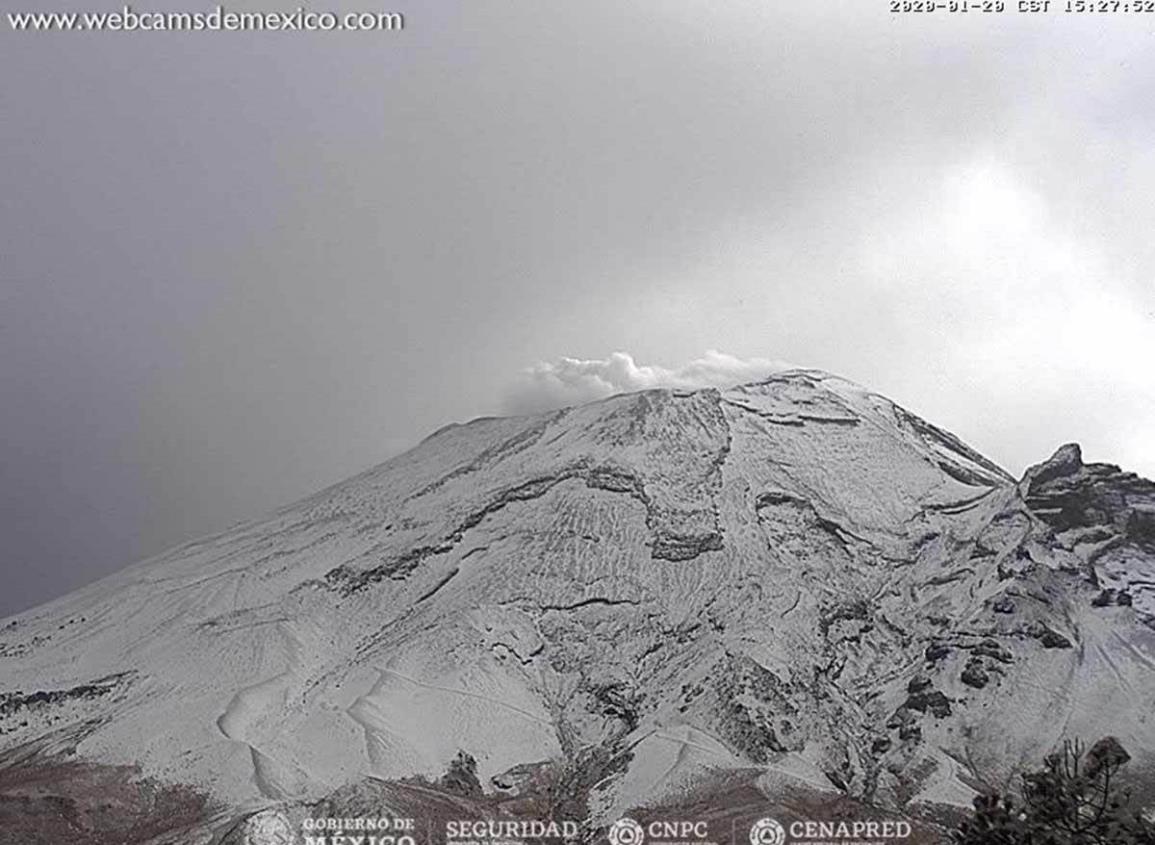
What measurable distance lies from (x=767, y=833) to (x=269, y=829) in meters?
27.1

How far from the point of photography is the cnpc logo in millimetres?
71312

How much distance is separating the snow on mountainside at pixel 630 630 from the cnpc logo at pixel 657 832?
87.6 inches

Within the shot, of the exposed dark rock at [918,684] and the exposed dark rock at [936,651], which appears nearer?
the exposed dark rock at [918,684]

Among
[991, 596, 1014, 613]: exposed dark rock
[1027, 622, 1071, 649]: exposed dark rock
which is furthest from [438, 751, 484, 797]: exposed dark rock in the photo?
[1027, 622, 1071, 649]: exposed dark rock

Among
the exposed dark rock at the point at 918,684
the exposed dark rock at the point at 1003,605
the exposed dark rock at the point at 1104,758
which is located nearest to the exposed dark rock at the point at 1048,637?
the exposed dark rock at the point at 1003,605

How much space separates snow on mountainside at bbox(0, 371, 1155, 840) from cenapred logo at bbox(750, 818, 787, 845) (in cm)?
573

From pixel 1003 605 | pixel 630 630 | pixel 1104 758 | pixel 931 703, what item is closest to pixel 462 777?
pixel 630 630

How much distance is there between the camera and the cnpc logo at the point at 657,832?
71.3 m

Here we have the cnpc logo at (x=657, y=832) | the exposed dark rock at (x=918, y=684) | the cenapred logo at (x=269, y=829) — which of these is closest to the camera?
the cenapred logo at (x=269, y=829)

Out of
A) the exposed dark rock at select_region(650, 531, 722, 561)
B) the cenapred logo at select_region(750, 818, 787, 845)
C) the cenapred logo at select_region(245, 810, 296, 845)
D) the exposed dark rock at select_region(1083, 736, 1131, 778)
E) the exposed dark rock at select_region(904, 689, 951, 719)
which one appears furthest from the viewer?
the exposed dark rock at select_region(650, 531, 722, 561)

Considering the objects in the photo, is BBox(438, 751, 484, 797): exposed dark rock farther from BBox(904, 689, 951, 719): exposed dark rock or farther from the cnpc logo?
BBox(904, 689, 951, 719): exposed dark rock

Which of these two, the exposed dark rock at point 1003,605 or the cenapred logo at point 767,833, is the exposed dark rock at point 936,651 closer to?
the exposed dark rock at point 1003,605

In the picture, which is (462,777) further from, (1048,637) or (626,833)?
(1048,637)

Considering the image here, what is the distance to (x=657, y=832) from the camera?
7275cm
